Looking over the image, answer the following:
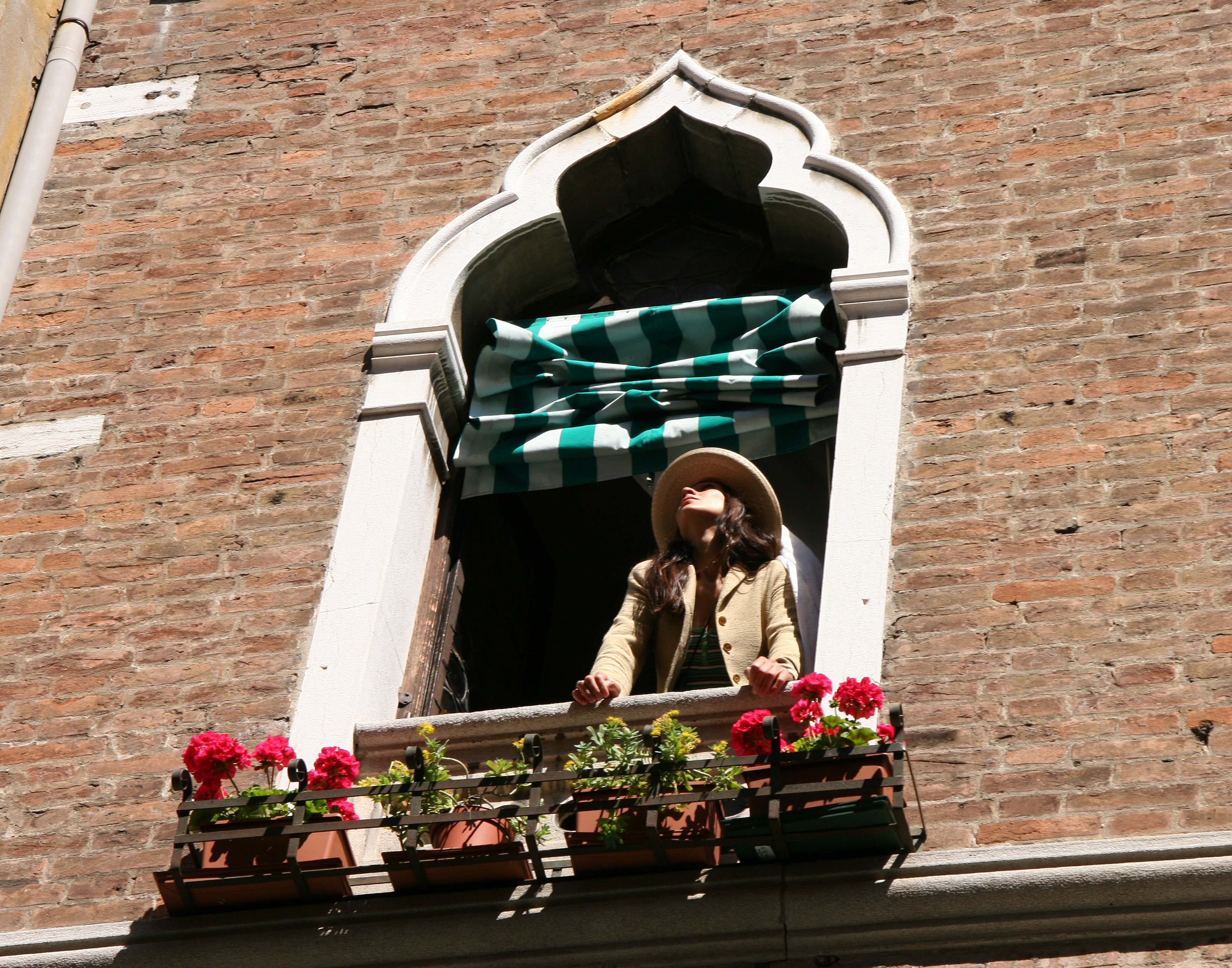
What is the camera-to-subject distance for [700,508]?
20.7ft

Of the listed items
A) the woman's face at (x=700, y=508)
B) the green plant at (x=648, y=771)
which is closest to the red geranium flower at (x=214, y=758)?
the green plant at (x=648, y=771)

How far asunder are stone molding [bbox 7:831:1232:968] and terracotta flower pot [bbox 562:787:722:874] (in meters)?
0.04

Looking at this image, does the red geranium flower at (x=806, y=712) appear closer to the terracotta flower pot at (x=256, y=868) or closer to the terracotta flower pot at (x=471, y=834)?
the terracotta flower pot at (x=471, y=834)

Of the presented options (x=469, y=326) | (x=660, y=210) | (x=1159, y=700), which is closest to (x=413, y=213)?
(x=469, y=326)

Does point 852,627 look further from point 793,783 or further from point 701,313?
point 701,313

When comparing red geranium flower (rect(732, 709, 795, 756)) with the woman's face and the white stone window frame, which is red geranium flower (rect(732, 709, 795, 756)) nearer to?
the white stone window frame

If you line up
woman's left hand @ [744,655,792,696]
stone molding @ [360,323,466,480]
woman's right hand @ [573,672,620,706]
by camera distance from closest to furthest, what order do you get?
1. woman's left hand @ [744,655,792,696]
2. woman's right hand @ [573,672,620,706]
3. stone molding @ [360,323,466,480]

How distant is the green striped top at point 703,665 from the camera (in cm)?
598

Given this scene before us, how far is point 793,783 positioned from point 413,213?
317cm

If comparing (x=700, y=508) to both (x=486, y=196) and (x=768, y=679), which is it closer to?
(x=768, y=679)

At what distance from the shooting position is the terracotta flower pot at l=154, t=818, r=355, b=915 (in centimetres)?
509

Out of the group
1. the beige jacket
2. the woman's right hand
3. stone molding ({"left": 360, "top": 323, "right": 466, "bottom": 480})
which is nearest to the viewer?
the woman's right hand

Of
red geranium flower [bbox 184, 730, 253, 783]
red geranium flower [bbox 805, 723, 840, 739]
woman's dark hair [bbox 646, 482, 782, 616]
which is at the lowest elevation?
red geranium flower [bbox 184, 730, 253, 783]

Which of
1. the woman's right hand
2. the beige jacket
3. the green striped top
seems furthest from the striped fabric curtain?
the woman's right hand
